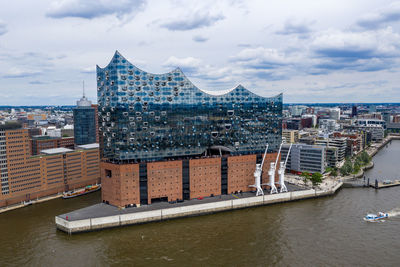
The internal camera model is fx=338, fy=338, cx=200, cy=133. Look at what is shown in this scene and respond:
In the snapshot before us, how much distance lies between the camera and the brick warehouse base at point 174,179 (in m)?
64.8

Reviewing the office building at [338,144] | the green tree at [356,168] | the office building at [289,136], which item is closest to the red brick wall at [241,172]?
the green tree at [356,168]

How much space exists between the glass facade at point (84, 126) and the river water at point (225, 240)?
2319 inches

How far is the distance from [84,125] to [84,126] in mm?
375

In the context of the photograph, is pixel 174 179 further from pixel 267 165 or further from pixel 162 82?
pixel 267 165

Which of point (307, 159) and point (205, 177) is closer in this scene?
point (205, 177)

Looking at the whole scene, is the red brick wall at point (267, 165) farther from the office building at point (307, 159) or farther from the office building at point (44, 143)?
the office building at point (44, 143)

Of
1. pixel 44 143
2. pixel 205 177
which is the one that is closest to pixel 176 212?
pixel 205 177

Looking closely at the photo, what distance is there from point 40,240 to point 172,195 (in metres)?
24.9

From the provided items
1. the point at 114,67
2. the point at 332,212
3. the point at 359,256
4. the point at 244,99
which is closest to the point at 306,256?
the point at 359,256

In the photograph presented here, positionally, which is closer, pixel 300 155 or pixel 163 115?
pixel 163 115

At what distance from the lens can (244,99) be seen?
76.6 m

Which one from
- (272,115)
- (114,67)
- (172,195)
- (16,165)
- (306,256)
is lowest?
(306,256)

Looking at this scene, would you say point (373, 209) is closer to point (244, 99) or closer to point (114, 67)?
point (244, 99)

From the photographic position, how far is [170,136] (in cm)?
6906
